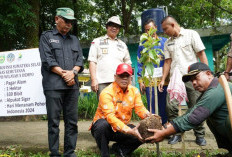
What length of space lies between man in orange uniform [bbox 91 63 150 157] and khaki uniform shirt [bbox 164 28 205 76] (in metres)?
0.97

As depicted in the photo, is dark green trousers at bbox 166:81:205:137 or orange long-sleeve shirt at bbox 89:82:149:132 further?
dark green trousers at bbox 166:81:205:137

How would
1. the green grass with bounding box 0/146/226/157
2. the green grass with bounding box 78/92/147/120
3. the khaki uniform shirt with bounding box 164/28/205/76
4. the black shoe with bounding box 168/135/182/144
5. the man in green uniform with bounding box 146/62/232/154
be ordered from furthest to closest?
1. the green grass with bounding box 78/92/147/120
2. the black shoe with bounding box 168/135/182/144
3. the khaki uniform shirt with bounding box 164/28/205/76
4. the green grass with bounding box 0/146/226/157
5. the man in green uniform with bounding box 146/62/232/154

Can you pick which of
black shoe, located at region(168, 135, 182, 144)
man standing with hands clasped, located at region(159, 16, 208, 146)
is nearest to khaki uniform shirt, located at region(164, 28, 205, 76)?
man standing with hands clasped, located at region(159, 16, 208, 146)

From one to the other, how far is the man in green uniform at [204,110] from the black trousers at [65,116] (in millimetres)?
1208

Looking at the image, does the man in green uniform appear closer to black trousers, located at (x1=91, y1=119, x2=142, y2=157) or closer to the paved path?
black trousers, located at (x1=91, y1=119, x2=142, y2=157)

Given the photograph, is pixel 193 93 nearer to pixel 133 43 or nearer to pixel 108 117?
pixel 108 117

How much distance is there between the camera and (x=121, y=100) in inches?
130

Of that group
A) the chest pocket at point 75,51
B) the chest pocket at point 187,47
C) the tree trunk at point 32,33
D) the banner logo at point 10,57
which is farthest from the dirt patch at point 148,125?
the tree trunk at point 32,33

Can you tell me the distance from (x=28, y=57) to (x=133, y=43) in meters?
7.18

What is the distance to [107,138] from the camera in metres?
3.23

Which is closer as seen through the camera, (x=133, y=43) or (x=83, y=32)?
(x=133, y=43)

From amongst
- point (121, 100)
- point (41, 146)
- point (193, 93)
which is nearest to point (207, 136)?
point (193, 93)

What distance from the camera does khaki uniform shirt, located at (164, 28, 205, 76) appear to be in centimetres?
378

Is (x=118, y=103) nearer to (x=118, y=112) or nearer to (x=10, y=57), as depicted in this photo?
(x=118, y=112)
